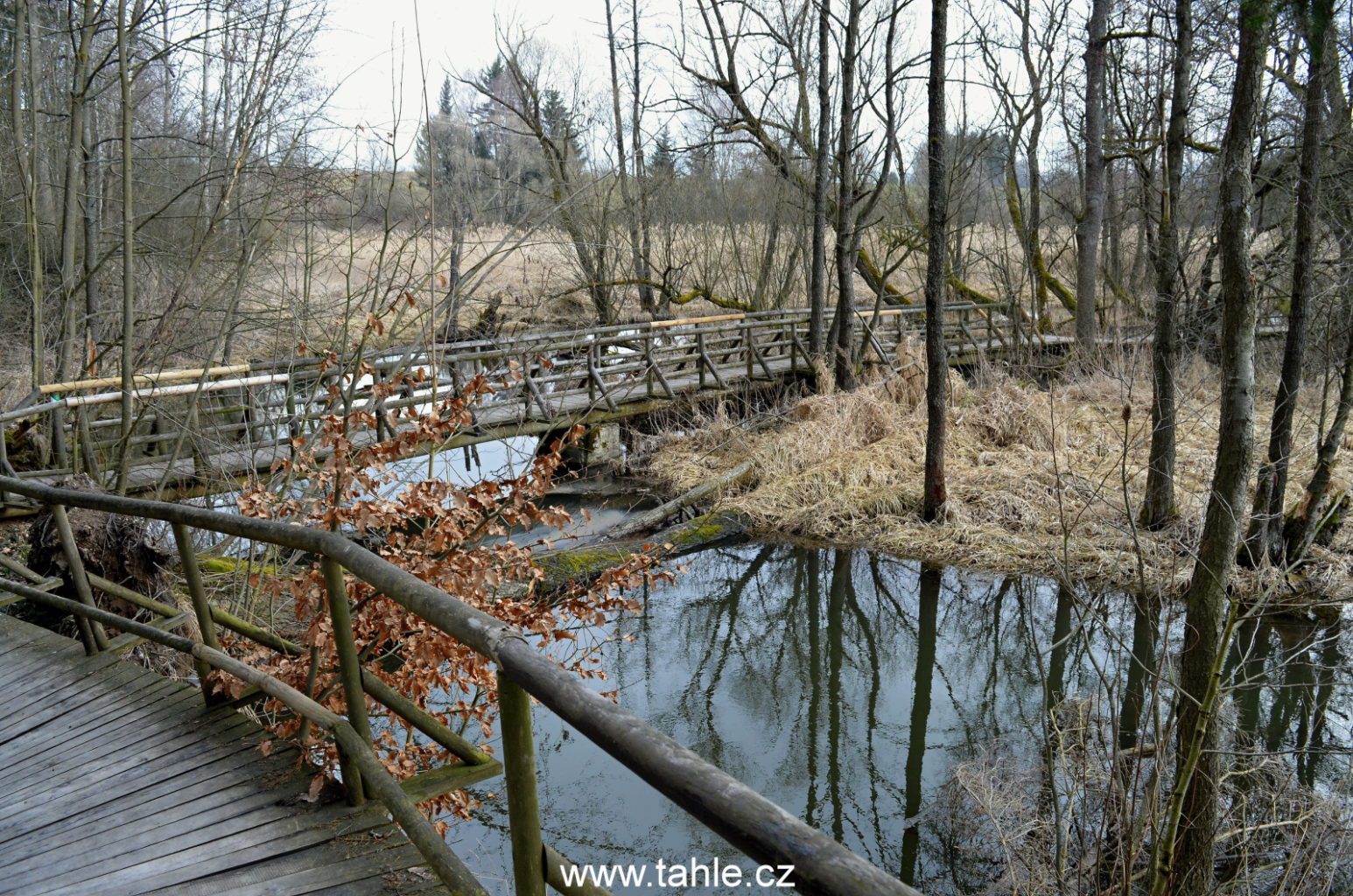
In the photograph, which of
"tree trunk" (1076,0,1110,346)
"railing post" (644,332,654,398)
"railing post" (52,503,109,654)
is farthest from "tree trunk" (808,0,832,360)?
"railing post" (52,503,109,654)

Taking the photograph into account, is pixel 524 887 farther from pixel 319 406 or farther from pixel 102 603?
pixel 319 406

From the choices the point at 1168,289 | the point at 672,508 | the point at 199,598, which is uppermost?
the point at 1168,289

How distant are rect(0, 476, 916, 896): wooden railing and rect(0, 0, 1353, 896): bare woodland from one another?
144cm

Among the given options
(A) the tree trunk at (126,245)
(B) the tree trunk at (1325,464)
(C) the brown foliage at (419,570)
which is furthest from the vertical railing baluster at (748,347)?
(A) the tree trunk at (126,245)

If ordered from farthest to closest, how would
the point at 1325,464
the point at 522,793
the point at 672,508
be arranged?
the point at 672,508 → the point at 1325,464 → the point at 522,793

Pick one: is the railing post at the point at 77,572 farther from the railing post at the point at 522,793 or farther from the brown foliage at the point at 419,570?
the railing post at the point at 522,793

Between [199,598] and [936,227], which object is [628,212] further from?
[199,598]

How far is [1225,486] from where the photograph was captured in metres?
4.51

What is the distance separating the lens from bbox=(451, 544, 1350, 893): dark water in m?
5.81

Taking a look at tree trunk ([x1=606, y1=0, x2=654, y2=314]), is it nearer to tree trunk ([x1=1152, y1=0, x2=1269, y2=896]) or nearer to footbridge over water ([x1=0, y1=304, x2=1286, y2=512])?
footbridge over water ([x1=0, y1=304, x2=1286, y2=512])

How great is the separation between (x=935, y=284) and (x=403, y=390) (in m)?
5.71

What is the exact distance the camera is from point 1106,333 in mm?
18922

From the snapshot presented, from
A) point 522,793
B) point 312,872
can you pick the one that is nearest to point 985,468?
point 312,872

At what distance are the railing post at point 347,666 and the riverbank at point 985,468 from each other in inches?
314
